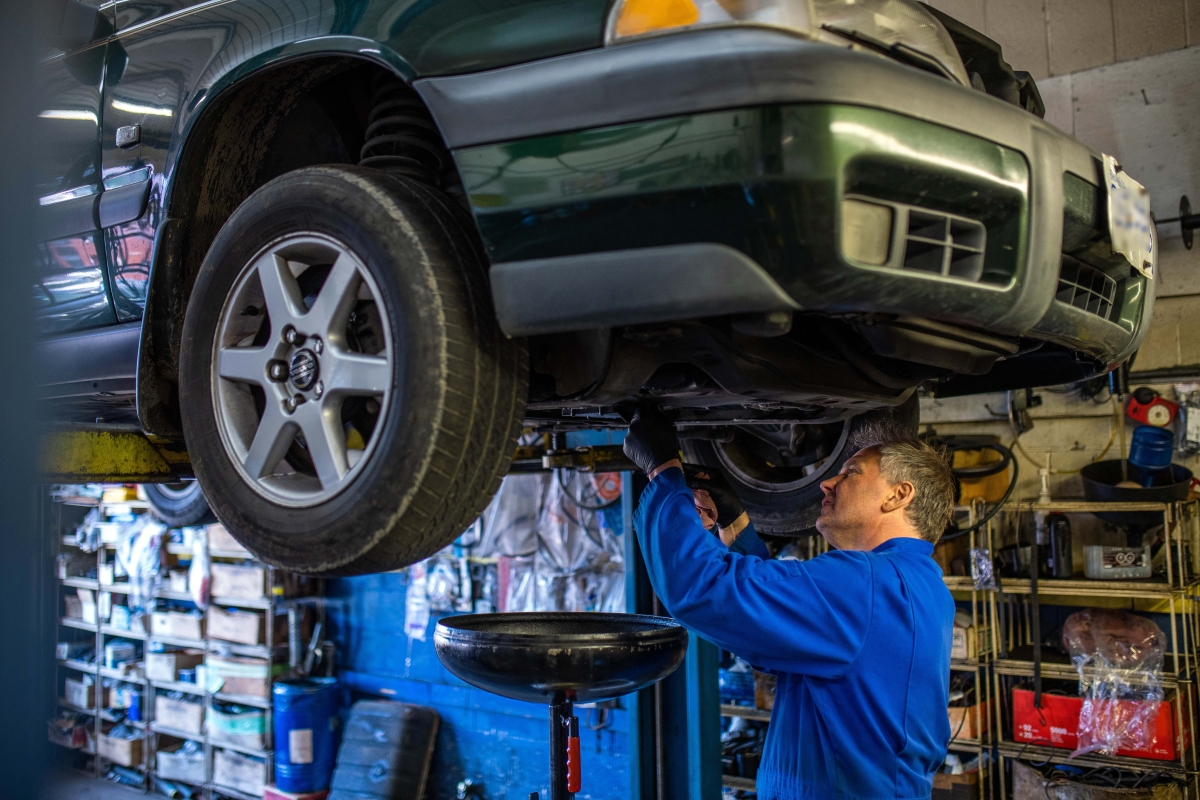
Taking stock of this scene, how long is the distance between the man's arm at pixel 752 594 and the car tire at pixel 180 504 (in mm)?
2539

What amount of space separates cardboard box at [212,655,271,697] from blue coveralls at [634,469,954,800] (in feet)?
19.6

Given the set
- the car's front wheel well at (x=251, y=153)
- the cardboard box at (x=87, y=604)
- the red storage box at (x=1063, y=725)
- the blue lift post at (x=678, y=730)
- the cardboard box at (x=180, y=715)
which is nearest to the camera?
the car's front wheel well at (x=251, y=153)

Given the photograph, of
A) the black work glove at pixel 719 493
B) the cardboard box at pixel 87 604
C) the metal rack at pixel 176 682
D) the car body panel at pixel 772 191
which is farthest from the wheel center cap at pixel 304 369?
the cardboard box at pixel 87 604

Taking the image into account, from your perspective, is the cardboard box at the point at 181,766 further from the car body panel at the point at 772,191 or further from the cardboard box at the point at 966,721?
the car body panel at the point at 772,191

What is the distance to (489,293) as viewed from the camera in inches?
56.4

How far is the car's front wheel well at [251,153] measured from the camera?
1.70 metres

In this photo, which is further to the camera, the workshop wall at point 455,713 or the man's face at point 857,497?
the workshop wall at point 455,713

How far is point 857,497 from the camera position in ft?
7.11

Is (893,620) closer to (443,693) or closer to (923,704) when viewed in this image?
(923,704)

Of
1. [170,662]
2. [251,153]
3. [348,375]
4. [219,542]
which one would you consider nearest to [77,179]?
[251,153]

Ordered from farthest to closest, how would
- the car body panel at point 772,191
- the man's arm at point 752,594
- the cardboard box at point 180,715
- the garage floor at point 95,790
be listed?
1. the garage floor at point 95,790
2. the cardboard box at point 180,715
3. the man's arm at point 752,594
4. the car body panel at point 772,191

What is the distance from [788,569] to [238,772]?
6.88 metres

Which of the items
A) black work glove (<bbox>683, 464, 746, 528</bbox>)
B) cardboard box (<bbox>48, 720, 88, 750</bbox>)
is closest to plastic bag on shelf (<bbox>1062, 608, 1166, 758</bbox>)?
black work glove (<bbox>683, 464, 746, 528</bbox>)

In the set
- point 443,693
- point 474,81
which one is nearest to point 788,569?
point 474,81
